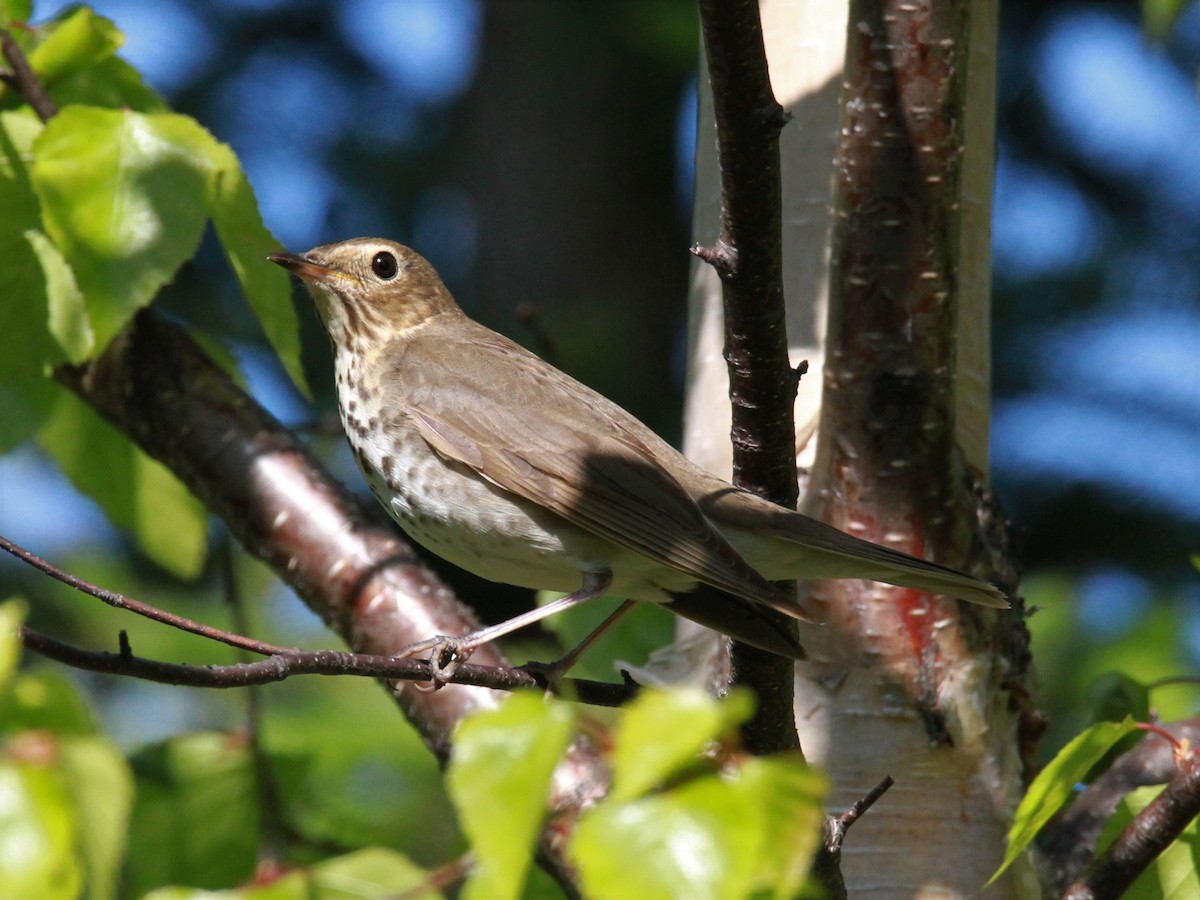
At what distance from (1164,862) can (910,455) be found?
1019 millimetres

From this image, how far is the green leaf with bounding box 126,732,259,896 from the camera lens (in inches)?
156

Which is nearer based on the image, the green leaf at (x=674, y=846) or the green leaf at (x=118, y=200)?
the green leaf at (x=674, y=846)

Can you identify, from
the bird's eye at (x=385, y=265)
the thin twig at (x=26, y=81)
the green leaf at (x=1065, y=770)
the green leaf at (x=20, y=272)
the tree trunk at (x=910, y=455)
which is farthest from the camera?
the bird's eye at (x=385, y=265)

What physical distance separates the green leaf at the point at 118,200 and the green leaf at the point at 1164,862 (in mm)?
2373

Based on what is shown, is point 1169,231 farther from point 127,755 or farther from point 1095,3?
point 127,755

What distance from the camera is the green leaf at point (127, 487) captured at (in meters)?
4.45

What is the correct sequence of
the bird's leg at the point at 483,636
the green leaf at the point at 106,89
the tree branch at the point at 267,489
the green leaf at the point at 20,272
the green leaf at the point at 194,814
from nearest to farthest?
the bird's leg at the point at 483,636
the green leaf at the point at 20,272
the green leaf at the point at 106,89
the green leaf at the point at 194,814
the tree branch at the point at 267,489

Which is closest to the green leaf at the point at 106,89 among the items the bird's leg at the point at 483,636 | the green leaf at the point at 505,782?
the bird's leg at the point at 483,636

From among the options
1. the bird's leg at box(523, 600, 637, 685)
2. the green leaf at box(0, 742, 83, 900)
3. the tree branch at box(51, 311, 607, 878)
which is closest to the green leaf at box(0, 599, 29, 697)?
the green leaf at box(0, 742, 83, 900)

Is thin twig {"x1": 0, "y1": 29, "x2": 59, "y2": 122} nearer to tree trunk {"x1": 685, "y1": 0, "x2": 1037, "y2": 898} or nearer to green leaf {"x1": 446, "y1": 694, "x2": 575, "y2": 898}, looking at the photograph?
tree trunk {"x1": 685, "y1": 0, "x2": 1037, "y2": 898}

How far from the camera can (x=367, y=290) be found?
4504mm

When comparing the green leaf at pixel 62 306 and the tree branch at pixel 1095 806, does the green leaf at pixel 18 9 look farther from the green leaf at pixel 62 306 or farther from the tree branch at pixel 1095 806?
the tree branch at pixel 1095 806

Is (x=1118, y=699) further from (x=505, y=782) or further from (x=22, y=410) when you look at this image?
(x=22, y=410)

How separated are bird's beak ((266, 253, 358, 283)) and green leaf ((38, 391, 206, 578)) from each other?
0.76 m
